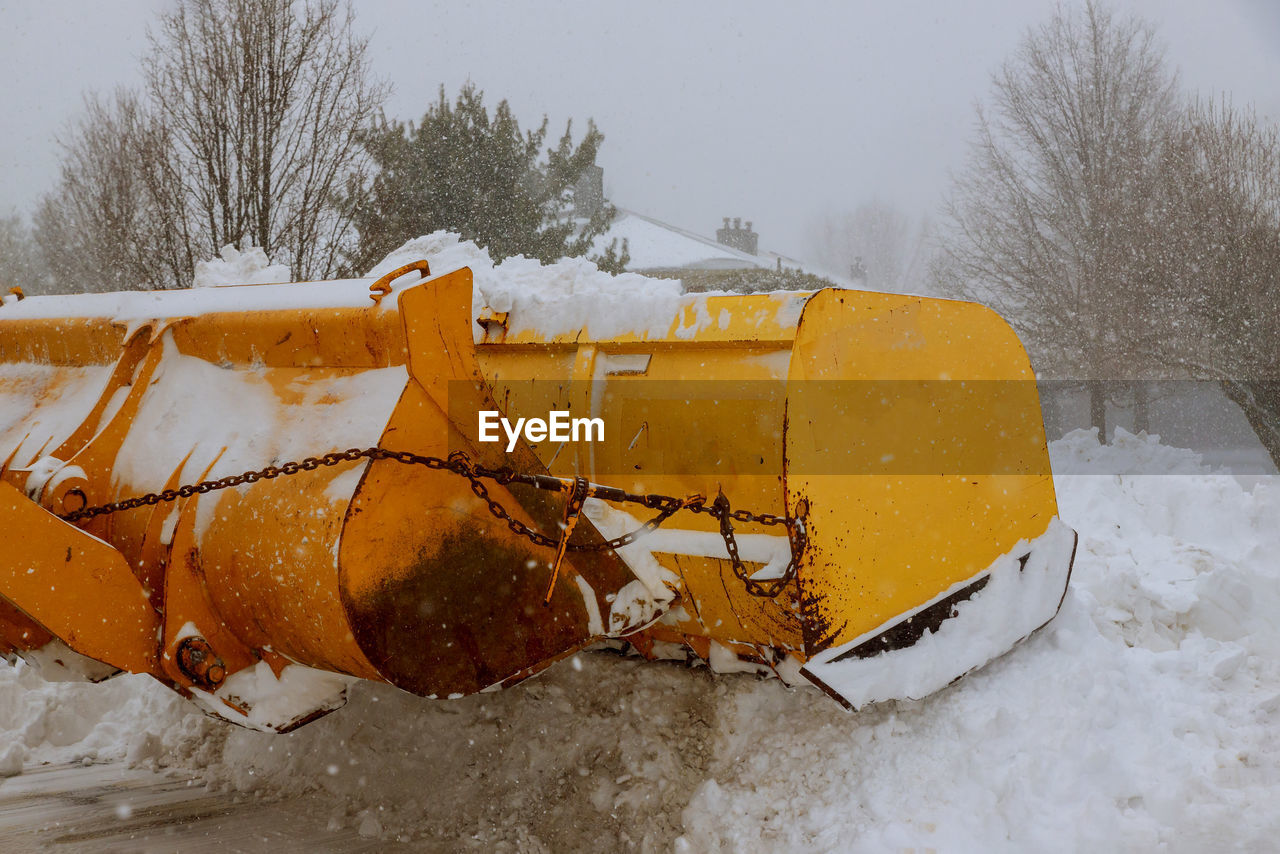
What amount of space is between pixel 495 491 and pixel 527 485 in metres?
0.12

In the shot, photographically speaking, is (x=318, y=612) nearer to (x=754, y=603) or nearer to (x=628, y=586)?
(x=628, y=586)

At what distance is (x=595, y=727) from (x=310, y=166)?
28.8 ft

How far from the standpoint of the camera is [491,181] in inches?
531

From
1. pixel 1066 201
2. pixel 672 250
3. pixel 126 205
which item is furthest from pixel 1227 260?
pixel 672 250

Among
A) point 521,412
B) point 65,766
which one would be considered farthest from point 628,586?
point 65,766

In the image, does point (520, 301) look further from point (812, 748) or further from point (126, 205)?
point (126, 205)

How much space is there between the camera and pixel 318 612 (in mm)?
2418

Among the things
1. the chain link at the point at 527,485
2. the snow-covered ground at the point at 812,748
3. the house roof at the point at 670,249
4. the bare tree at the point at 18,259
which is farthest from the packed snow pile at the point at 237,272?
the bare tree at the point at 18,259

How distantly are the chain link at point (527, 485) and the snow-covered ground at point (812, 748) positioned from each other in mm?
840

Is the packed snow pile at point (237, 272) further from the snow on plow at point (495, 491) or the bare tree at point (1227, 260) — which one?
the bare tree at point (1227, 260)

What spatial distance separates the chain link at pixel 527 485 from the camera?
8.21ft

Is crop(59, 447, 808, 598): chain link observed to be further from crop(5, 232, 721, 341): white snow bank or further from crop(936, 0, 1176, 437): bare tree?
crop(936, 0, 1176, 437): bare tree

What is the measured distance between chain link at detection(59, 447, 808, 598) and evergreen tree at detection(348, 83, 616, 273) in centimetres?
983

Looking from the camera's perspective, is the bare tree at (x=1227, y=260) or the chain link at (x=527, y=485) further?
the bare tree at (x=1227, y=260)
